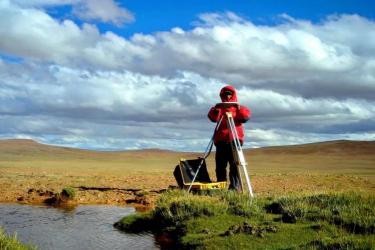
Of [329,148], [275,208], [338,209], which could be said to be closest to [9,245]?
[275,208]

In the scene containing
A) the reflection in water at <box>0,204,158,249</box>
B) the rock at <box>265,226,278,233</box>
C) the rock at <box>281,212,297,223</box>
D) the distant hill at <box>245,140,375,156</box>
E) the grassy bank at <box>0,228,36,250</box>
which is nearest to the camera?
the grassy bank at <box>0,228,36,250</box>

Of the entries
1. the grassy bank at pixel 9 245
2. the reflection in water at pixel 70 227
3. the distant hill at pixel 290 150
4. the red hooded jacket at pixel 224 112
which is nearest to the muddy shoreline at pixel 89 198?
the reflection in water at pixel 70 227

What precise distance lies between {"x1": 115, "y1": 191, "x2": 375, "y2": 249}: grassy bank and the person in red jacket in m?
1.23

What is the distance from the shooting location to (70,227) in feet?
46.3

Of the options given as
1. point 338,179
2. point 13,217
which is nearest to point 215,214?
point 13,217

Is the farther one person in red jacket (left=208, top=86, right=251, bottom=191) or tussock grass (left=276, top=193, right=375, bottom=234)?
person in red jacket (left=208, top=86, right=251, bottom=191)

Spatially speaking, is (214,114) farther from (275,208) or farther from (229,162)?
(275,208)

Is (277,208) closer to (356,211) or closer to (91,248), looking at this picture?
(356,211)

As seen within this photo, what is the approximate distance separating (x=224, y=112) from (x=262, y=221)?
182 inches

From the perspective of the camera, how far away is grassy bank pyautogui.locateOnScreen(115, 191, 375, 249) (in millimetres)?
10672

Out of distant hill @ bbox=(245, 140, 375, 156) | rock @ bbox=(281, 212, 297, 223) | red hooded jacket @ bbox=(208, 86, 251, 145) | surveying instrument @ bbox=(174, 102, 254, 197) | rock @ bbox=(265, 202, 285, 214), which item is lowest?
rock @ bbox=(281, 212, 297, 223)

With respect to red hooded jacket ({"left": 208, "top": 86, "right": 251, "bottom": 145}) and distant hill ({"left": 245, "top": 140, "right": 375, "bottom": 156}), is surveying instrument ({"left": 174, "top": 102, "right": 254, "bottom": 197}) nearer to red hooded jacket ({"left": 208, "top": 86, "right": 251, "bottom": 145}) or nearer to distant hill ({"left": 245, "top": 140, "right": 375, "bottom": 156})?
red hooded jacket ({"left": 208, "top": 86, "right": 251, "bottom": 145})

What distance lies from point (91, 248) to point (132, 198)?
867 cm

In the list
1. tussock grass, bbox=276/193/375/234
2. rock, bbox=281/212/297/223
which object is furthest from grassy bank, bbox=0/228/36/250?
tussock grass, bbox=276/193/375/234
